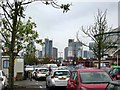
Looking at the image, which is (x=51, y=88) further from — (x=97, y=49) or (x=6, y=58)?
(x=97, y=49)

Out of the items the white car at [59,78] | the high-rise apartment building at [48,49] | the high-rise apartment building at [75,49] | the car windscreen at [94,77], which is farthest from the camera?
the high-rise apartment building at [48,49]

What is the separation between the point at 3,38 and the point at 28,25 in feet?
6.64

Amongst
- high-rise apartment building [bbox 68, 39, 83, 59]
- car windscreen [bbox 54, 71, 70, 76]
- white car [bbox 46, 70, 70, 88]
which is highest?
high-rise apartment building [bbox 68, 39, 83, 59]

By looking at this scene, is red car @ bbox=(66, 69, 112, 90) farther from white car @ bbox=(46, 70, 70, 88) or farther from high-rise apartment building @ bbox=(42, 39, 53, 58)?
high-rise apartment building @ bbox=(42, 39, 53, 58)

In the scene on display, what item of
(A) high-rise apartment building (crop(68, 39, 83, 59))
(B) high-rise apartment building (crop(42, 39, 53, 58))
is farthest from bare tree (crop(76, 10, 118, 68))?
(B) high-rise apartment building (crop(42, 39, 53, 58))

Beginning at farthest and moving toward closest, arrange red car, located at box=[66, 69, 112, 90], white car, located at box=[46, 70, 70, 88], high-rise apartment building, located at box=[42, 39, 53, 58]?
1. high-rise apartment building, located at box=[42, 39, 53, 58]
2. white car, located at box=[46, 70, 70, 88]
3. red car, located at box=[66, 69, 112, 90]

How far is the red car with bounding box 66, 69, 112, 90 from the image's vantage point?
13.1 m

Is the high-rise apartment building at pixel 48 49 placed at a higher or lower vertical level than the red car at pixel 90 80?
higher

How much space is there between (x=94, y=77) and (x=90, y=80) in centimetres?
33

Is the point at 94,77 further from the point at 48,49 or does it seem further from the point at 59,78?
the point at 48,49

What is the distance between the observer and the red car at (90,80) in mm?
13102

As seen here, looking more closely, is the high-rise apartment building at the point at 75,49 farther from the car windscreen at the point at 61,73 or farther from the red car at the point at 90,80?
the red car at the point at 90,80

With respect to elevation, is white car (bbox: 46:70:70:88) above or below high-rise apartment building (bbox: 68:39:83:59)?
below

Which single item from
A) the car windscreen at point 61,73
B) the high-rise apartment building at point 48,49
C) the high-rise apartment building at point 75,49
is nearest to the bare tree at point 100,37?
the car windscreen at point 61,73
